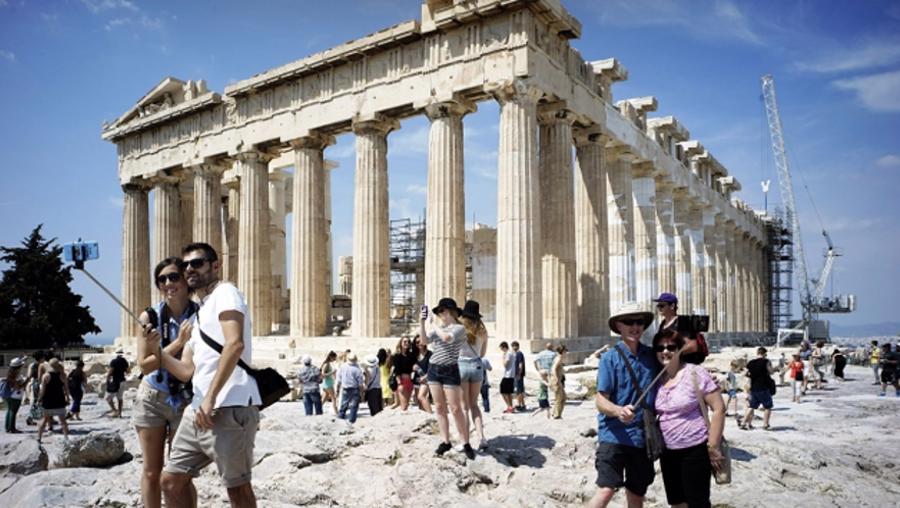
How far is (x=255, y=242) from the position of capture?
3073 centimetres

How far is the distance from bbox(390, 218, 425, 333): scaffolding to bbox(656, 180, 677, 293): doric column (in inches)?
496

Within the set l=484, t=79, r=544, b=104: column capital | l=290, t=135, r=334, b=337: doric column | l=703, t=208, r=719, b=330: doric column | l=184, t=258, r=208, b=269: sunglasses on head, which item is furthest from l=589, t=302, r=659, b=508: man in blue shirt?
l=703, t=208, r=719, b=330: doric column

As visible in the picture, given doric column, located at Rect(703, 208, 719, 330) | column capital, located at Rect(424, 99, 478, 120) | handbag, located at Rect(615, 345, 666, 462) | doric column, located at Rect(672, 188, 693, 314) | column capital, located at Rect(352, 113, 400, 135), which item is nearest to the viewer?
handbag, located at Rect(615, 345, 666, 462)

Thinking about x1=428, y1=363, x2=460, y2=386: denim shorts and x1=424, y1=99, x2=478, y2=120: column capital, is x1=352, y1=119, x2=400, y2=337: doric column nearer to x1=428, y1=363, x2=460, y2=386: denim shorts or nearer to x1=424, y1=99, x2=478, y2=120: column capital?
x1=424, y1=99, x2=478, y2=120: column capital

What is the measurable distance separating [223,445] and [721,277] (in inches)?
1788

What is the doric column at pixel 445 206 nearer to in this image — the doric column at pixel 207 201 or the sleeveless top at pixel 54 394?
the sleeveless top at pixel 54 394

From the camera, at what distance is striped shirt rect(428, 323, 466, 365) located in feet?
27.0

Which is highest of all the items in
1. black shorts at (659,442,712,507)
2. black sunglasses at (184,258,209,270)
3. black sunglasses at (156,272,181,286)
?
black sunglasses at (184,258,209,270)

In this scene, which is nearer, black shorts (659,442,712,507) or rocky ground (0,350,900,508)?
black shorts (659,442,712,507)

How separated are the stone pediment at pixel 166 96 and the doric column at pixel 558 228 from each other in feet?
61.7

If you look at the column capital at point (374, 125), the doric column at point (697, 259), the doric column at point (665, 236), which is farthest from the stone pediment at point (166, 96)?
the doric column at point (697, 259)

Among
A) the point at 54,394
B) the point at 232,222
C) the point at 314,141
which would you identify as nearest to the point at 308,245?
the point at 314,141

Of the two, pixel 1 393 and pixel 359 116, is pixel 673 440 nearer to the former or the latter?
pixel 1 393

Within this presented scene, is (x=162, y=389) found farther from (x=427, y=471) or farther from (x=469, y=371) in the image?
(x=469, y=371)
